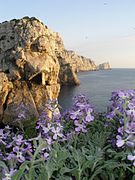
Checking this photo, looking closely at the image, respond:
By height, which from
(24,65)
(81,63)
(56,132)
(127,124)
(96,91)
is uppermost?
(24,65)

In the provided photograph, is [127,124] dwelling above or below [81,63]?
above

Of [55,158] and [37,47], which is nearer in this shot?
[55,158]

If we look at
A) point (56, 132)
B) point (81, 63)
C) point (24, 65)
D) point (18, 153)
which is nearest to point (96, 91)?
point (24, 65)

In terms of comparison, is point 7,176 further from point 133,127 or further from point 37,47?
point 37,47

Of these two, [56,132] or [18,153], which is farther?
[56,132]

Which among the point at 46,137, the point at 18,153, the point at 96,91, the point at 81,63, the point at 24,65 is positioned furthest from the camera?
the point at 81,63

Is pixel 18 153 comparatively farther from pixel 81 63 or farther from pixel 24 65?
pixel 81 63

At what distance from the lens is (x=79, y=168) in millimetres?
2494

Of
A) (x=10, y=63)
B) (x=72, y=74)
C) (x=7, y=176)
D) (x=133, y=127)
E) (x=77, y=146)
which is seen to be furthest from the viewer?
(x=72, y=74)

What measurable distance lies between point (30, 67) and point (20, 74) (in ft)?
3.43

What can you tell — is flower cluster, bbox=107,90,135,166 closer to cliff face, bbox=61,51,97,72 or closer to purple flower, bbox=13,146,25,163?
purple flower, bbox=13,146,25,163

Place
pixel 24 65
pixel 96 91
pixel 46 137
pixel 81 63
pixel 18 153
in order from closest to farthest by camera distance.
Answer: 1. pixel 18 153
2. pixel 46 137
3. pixel 24 65
4. pixel 96 91
5. pixel 81 63

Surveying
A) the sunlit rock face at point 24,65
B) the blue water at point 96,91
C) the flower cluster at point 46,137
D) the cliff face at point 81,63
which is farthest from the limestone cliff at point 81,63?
the flower cluster at point 46,137

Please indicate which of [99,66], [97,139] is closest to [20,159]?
[97,139]
